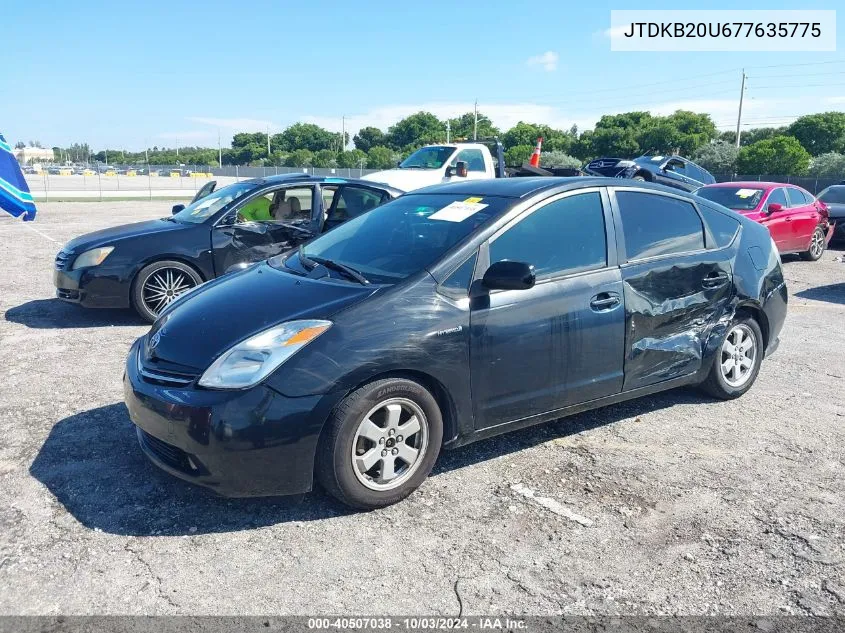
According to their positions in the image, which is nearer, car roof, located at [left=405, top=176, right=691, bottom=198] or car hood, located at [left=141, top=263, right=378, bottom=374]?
car hood, located at [left=141, top=263, right=378, bottom=374]

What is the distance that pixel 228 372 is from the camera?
130 inches

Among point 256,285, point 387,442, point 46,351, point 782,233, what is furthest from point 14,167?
point 782,233

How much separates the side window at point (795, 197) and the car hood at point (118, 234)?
1049cm

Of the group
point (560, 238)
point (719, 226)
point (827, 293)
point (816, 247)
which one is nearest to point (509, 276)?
point (560, 238)

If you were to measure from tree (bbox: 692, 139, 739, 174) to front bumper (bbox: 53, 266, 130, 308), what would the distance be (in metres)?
→ 44.8

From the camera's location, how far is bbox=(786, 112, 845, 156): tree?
206 ft

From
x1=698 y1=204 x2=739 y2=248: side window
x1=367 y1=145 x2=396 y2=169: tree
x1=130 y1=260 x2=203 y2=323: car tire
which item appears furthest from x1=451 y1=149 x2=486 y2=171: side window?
x1=367 y1=145 x2=396 y2=169: tree

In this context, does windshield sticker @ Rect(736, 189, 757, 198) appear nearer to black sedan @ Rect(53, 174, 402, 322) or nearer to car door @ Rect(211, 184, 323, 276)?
black sedan @ Rect(53, 174, 402, 322)

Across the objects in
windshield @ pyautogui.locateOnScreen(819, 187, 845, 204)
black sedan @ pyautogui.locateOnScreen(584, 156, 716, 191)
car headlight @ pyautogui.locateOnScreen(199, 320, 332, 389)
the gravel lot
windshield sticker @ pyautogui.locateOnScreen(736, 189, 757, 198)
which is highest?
black sedan @ pyautogui.locateOnScreen(584, 156, 716, 191)

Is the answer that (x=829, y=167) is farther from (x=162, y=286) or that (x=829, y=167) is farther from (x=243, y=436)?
(x=243, y=436)

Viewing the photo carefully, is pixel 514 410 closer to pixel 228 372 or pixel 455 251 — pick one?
pixel 455 251

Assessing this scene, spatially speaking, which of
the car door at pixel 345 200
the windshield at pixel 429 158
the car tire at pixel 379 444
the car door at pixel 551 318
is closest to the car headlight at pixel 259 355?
the car tire at pixel 379 444

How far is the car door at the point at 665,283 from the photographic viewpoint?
14.4 feet

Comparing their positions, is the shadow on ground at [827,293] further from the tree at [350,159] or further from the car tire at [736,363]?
the tree at [350,159]
